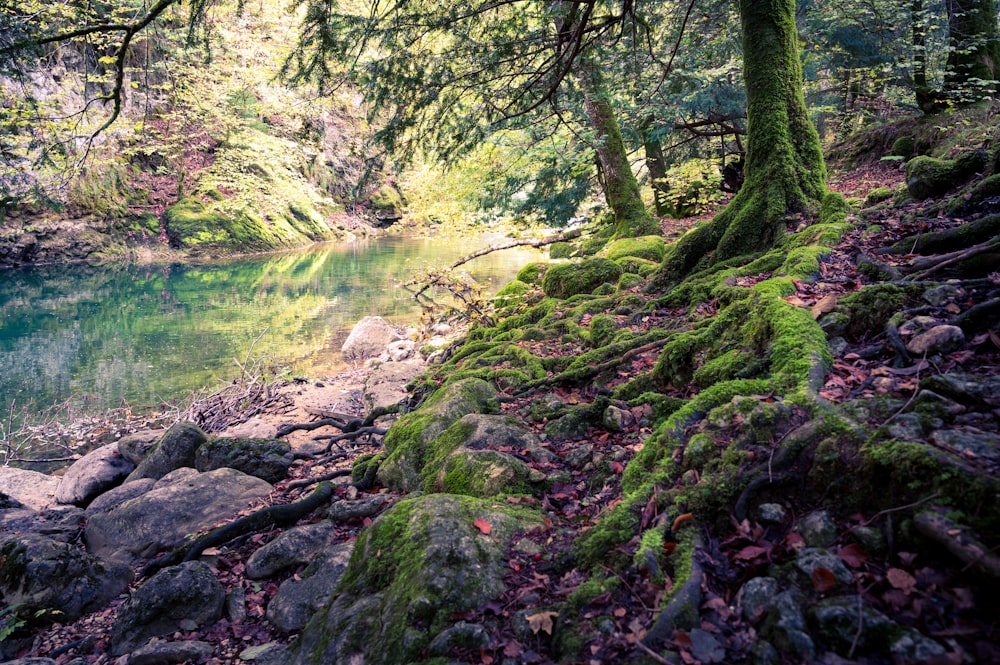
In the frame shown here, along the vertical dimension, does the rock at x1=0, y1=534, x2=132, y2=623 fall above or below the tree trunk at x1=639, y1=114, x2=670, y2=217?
below

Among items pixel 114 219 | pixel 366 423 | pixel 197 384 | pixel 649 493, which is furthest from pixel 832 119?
pixel 114 219

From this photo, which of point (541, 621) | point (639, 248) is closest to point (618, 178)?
point (639, 248)

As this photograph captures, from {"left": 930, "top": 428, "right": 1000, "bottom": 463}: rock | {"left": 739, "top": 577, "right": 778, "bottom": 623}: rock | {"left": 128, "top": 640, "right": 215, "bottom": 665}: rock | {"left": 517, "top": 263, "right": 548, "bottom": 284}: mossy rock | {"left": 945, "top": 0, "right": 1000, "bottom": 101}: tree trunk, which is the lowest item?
{"left": 128, "top": 640, "right": 215, "bottom": 665}: rock

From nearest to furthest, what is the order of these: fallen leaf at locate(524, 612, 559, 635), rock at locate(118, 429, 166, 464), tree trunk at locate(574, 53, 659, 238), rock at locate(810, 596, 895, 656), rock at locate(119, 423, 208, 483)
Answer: rock at locate(810, 596, 895, 656) < fallen leaf at locate(524, 612, 559, 635) < rock at locate(119, 423, 208, 483) < rock at locate(118, 429, 166, 464) < tree trunk at locate(574, 53, 659, 238)

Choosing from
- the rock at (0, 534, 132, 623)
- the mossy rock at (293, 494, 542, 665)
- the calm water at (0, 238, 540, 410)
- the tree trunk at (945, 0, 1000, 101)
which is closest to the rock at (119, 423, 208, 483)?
the rock at (0, 534, 132, 623)

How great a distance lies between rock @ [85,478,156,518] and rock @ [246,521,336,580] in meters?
2.58

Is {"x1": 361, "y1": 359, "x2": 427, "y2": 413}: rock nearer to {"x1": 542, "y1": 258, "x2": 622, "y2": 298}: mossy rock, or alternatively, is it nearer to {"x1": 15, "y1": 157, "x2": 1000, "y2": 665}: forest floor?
{"x1": 542, "y1": 258, "x2": 622, "y2": 298}: mossy rock

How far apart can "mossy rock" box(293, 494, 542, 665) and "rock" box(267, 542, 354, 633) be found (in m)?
0.50

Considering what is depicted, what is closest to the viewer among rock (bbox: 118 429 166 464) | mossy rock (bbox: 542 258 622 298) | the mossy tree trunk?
the mossy tree trunk

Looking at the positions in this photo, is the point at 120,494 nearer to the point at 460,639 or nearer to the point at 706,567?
the point at 460,639

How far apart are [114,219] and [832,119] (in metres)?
30.3

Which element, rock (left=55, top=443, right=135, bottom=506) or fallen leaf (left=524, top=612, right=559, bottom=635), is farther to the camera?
rock (left=55, top=443, right=135, bottom=506)

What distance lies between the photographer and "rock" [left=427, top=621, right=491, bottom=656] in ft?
7.63

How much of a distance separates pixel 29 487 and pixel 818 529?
339 inches
